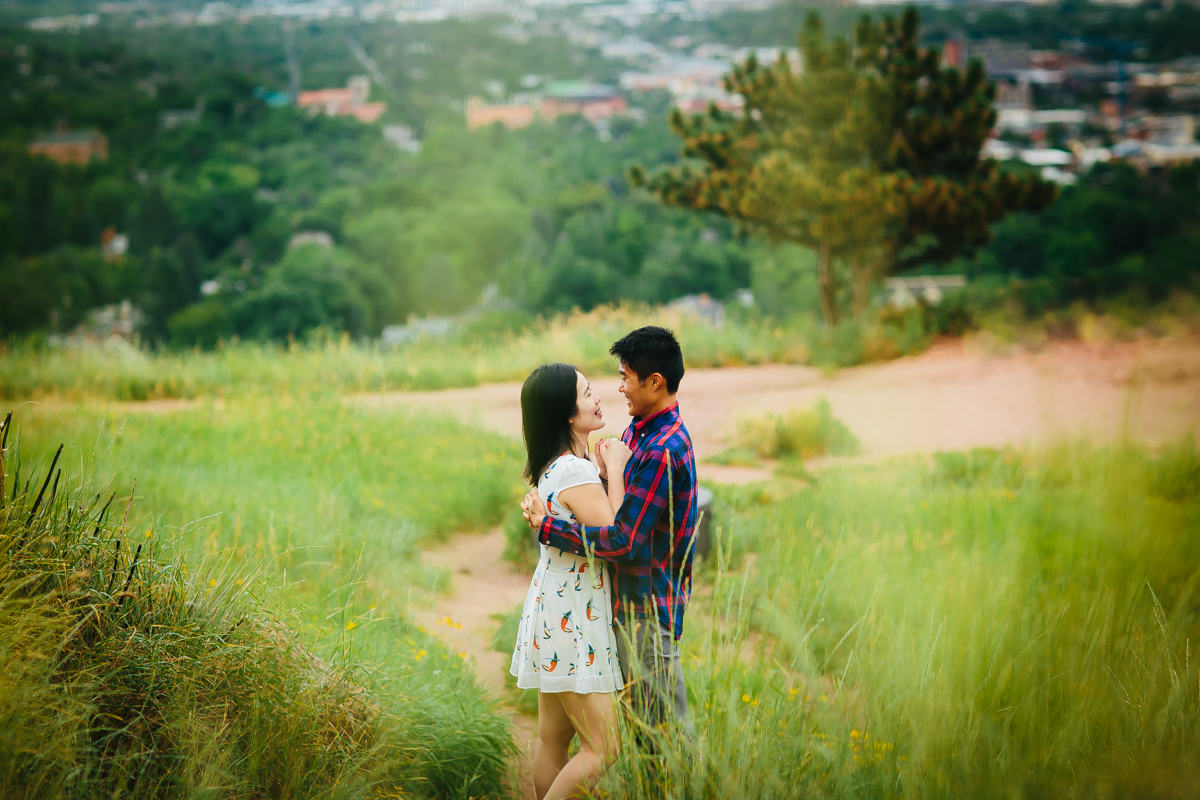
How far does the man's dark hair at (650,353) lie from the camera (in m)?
2.48

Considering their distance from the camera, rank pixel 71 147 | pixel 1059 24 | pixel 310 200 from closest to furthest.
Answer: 1. pixel 1059 24
2. pixel 71 147
3. pixel 310 200

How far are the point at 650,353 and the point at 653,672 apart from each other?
0.94m

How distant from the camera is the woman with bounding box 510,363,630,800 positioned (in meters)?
2.50

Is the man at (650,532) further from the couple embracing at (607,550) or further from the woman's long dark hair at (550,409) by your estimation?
the woman's long dark hair at (550,409)

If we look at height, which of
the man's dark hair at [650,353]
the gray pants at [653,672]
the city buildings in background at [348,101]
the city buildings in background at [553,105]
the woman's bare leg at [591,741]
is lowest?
the woman's bare leg at [591,741]

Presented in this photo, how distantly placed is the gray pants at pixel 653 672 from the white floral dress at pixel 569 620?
56mm

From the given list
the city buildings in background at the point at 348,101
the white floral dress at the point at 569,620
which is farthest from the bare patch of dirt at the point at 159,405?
the city buildings in background at the point at 348,101

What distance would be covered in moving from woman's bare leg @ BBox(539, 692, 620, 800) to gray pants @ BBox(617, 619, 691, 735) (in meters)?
0.09

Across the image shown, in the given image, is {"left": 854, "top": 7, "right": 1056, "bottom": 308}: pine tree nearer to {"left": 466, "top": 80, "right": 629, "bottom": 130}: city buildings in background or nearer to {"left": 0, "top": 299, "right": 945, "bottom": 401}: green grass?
{"left": 0, "top": 299, "right": 945, "bottom": 401}: green grass

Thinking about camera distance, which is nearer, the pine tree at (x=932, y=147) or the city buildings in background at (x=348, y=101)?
the pine tree at (x=932, y=147)

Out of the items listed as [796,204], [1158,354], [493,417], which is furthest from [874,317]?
[493,417]

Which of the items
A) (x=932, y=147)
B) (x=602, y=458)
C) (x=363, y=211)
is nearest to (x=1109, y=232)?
(x=932, y=147)

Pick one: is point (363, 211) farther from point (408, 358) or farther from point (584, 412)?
point (584, 412)

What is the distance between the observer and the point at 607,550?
2.42m
